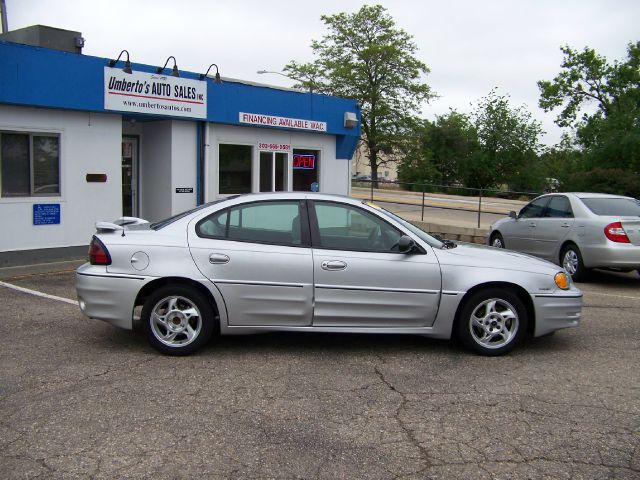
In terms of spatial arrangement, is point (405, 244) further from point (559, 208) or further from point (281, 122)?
point (281, 122)

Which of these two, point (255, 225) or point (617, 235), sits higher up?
point (255, 225)

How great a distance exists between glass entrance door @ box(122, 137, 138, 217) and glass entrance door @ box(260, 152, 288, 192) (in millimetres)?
2734

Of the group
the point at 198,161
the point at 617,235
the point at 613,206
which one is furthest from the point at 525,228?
the point at 198,161

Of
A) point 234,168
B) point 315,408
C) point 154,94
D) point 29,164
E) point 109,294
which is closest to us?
point 315,408

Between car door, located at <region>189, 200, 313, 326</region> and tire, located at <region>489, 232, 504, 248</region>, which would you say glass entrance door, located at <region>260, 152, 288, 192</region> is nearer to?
tire, located at <region>489, 232, 504, 248</region>

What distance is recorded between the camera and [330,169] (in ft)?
54.8

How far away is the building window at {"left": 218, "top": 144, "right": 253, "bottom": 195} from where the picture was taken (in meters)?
14.3

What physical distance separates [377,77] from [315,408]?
55.1 m

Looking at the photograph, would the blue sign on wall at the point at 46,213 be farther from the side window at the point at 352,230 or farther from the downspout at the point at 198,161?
the side window at the point at 352,230

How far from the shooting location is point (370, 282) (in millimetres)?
6172

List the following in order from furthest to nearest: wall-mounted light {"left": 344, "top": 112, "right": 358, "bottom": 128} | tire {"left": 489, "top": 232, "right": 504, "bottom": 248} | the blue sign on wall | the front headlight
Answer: wall-mounted light {"left": 344, "top": 112, "right": 358, "bottom": 128}
tire {"left": 489, "top": 232, "right": 504, "bottom": 248}
the blue sign on wall
the front headlight

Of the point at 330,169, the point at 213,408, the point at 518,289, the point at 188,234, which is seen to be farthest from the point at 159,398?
the point at 330,169

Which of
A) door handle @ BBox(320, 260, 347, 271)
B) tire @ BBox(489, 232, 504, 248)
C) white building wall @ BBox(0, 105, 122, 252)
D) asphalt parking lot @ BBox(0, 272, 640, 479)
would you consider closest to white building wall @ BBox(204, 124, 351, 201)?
white building wall @ BBox(0, 105, 122, 252)

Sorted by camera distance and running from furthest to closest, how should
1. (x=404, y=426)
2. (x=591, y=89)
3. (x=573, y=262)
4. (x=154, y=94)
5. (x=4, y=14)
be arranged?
1. (x=591, y=89)
2. (x=4, y=14)
3. (x=154, y=94)
4. (x=573, y=262)
5. (x=404, y=426)
